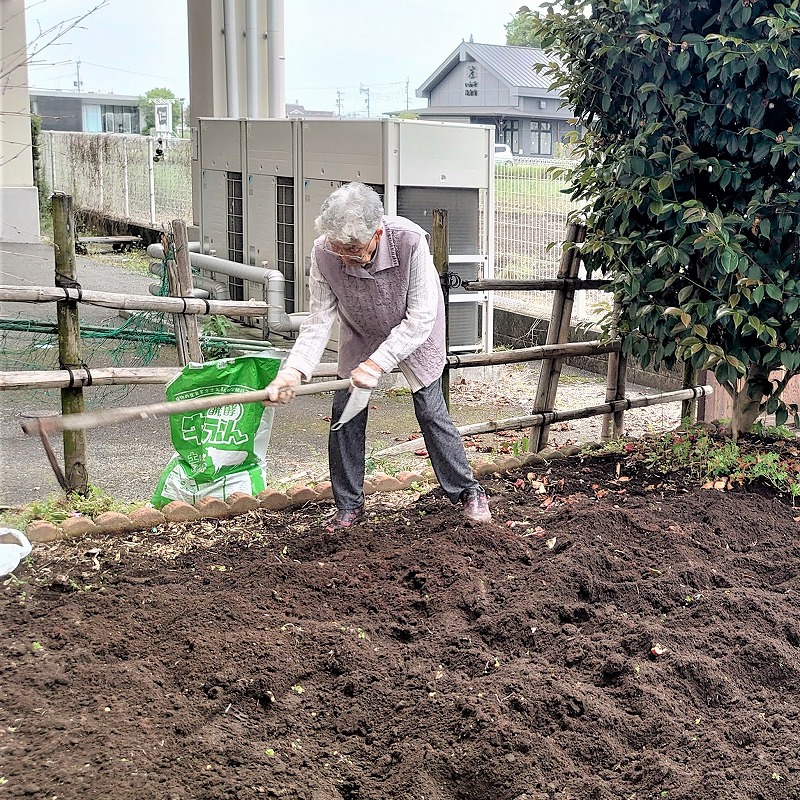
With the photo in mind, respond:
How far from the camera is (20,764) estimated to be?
8.86ft

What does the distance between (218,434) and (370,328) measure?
99 centimetres

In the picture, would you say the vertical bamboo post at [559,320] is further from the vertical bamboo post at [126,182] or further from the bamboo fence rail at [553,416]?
the vertical bamboo post at [126,182]

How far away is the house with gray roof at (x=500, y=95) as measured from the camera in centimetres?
3750

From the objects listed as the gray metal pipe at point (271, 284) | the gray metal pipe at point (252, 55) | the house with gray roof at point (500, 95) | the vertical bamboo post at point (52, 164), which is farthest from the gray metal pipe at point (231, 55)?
the house with gray roof at point (500, 95)

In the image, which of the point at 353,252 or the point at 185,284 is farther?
the point at 185,284

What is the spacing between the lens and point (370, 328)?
14.3 feet

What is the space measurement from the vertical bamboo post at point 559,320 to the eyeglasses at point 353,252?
6.56 feet

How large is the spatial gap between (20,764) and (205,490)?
2.25 metres

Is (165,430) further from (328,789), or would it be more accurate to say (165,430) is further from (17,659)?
(328,789)

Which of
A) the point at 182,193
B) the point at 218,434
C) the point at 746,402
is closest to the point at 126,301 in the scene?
the point at 218,434

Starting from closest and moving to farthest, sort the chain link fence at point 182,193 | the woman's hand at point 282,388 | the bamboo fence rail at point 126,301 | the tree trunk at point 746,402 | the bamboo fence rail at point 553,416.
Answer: the woman's hand at point 282,388
the bamboo fence rail at point 126,301
the tree trunk at point 746,402
the bamboo fence rail at point 553,416
the chain link fence at point 182,193

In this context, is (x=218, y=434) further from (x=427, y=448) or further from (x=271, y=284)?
(x=271, y=284)

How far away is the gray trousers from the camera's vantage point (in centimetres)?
444

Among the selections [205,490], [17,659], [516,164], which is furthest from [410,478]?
[516,164]
